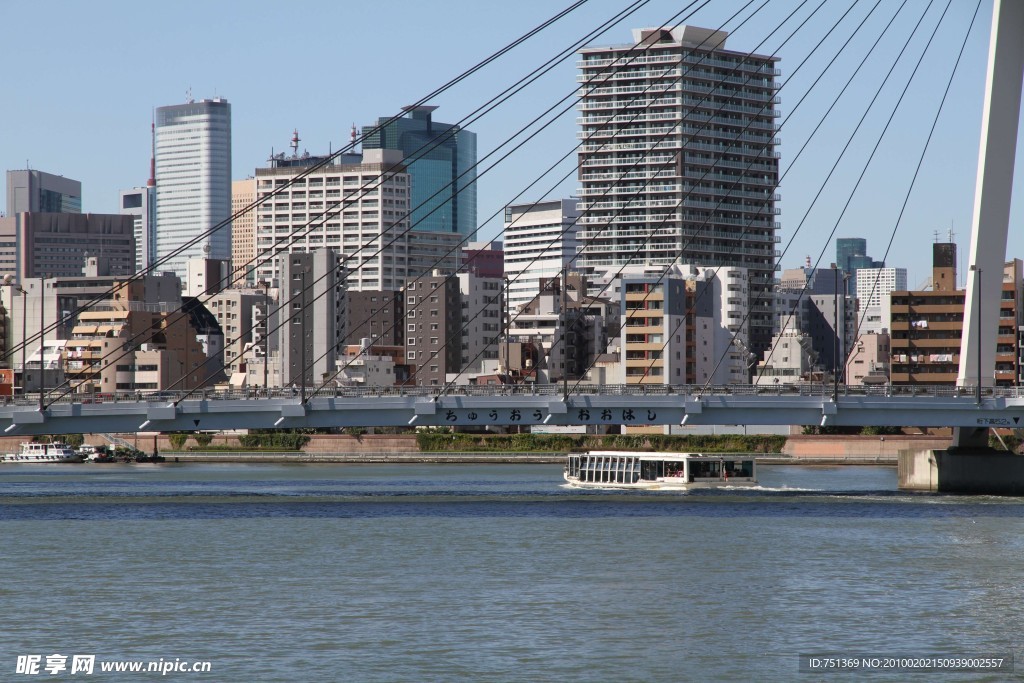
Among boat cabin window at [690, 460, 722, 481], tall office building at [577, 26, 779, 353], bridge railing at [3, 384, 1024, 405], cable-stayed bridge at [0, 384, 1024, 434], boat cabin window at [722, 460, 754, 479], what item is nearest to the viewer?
cable-stayed bridge at [0, 384, 1024, 434]

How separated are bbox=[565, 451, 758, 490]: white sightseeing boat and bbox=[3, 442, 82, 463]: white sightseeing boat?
54.5m

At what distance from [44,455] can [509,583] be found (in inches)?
3406

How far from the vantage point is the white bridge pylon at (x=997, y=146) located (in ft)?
182

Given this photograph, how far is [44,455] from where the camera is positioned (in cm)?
11612

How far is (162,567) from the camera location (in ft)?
129

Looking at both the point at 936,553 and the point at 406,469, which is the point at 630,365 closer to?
the point at 406,469

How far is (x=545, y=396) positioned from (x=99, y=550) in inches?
766

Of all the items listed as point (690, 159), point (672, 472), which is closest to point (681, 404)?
point (672, 472)

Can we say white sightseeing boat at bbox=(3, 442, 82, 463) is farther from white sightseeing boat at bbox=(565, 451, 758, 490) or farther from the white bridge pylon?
the white bridge pylon

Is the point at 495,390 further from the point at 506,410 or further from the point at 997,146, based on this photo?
the point at 997,146

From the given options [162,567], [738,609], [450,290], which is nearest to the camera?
[738,609]

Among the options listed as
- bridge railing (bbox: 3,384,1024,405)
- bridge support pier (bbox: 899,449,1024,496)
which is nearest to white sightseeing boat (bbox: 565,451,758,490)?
bridge railing (bbox: 3,384,1024,405)

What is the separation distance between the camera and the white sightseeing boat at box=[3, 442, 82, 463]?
115 meters

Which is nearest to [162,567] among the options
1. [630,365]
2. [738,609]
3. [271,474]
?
[738,609]
